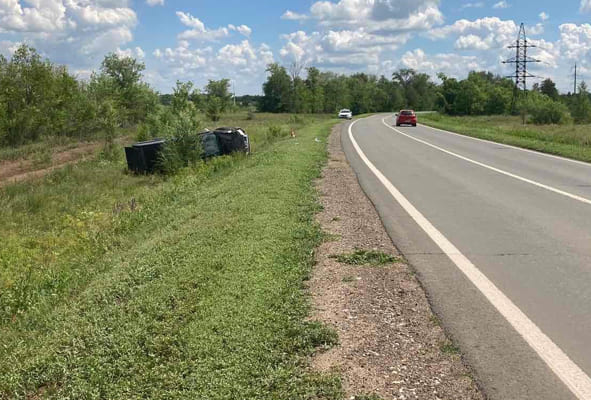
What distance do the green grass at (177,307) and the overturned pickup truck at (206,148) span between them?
37.1 ft

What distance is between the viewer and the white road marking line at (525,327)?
335cm

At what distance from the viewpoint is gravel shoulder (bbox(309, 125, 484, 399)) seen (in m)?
3.37

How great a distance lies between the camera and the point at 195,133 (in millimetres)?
21922

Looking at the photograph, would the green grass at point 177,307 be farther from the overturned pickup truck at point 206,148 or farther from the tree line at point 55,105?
the tree line at point 55,105

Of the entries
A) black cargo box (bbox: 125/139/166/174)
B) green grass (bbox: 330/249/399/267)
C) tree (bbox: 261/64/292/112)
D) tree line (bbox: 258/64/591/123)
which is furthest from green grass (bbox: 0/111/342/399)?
tree (bbox: 261/64/292/112)

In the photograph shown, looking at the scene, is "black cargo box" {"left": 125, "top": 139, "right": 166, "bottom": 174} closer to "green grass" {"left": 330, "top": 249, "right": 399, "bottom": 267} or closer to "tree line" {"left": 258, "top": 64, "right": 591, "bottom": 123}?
"green grass" {"left": 330, "top": 249, "right": 399, "bottom": 267}

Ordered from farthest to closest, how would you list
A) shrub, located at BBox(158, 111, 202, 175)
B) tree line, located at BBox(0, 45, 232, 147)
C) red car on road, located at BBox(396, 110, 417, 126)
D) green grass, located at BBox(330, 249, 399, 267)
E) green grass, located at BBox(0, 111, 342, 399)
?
red car on road, located at BBox(396, 110, 417, 126), tree line, located at BBox(0, 45, 232, 147), shrub, located at BBox(158, 111, 202, 175), green grass, located at BBox(330, 249, 399, 267), green grass, located at BBox(0, 111, 342, 399)

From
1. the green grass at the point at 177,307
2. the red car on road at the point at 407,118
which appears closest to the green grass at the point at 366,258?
the green grass at the point at 177,307

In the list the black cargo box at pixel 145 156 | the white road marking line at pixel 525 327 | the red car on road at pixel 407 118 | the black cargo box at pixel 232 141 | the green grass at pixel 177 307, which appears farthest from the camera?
the red car on road at pixel 407 118

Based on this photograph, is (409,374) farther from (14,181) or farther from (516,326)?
(14,181)

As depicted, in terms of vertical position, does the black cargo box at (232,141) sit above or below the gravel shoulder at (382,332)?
above

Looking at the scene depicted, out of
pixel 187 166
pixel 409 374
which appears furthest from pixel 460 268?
pixel 187 166

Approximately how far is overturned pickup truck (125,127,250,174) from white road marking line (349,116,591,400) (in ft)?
54.1

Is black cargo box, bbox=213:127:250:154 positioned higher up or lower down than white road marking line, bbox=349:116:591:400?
higher up
